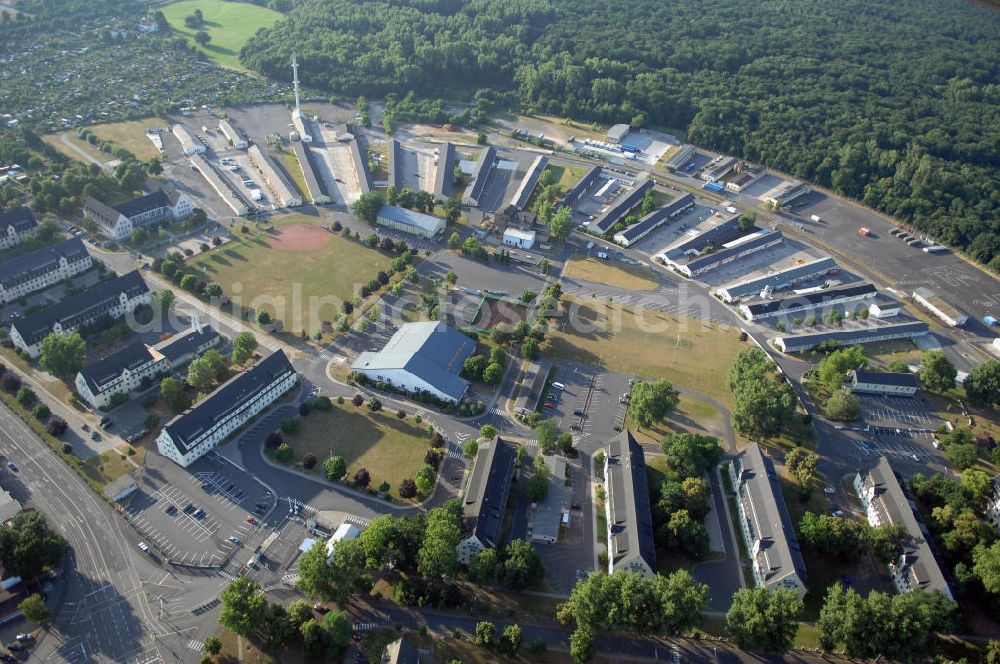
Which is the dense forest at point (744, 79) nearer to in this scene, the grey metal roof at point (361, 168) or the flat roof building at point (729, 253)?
the flat roof building at point (729, 253)

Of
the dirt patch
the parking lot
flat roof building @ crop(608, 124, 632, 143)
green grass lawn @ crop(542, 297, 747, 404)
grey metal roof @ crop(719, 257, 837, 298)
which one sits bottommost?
the parking lot

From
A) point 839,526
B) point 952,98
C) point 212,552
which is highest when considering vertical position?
point 952,98

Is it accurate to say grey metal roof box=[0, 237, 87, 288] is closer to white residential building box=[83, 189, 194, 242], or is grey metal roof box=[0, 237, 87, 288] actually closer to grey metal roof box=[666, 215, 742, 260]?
white residential building box=[83, 189, 194, 242]

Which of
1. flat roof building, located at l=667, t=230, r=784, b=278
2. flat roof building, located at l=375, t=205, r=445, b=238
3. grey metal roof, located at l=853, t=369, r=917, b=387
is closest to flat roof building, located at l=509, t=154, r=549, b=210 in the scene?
flat roof building, located at l=375, t=205, r=445, b=238

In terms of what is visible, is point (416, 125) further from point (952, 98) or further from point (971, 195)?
point (952, 98)

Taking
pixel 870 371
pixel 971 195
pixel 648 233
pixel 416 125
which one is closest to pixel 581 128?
pixel 416 125

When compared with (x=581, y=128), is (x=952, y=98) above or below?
above
